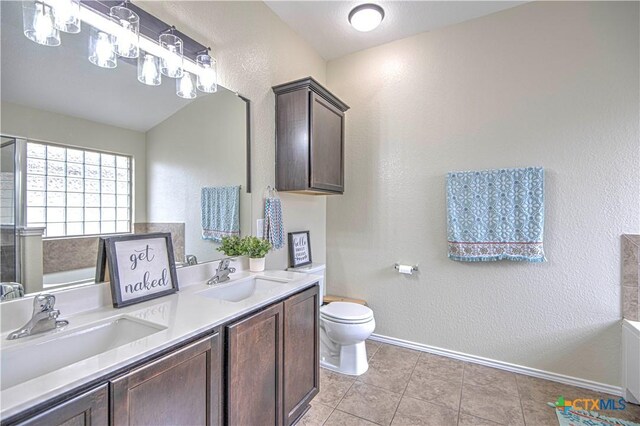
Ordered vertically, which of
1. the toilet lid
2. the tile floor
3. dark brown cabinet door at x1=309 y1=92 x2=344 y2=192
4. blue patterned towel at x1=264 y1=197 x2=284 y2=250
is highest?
dark brown cabinet door at x1=309 y1=92 x2=344 y2=192

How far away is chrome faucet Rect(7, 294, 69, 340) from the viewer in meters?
0.99

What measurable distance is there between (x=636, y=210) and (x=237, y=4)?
3.03m

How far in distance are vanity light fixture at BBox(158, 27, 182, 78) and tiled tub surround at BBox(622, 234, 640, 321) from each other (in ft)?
9.93

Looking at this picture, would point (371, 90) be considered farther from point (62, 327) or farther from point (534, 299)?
point (62, 327)

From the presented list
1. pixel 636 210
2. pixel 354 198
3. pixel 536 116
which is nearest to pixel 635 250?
pixel 636 210

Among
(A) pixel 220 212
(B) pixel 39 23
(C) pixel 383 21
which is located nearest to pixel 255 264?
(A) pixel 220 212

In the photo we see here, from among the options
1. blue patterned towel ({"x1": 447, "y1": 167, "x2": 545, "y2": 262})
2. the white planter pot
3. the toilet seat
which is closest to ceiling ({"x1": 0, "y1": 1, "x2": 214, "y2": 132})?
the white planter pot

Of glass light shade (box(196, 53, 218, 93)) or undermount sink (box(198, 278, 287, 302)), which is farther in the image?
glass light shade (box(196, 53, 218, 93))

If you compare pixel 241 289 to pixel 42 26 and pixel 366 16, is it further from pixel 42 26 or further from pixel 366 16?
pixel 366 16

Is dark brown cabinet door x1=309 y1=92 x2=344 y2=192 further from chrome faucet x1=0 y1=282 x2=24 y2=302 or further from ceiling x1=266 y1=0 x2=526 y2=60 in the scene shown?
chrome faucet x1=0 y1=282 x2=24 y2=302

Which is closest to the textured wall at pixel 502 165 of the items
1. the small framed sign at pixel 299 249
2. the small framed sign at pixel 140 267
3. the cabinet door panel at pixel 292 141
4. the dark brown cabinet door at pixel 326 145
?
the dark brown cabinet door at pixel 326 145

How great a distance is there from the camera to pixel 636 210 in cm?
194

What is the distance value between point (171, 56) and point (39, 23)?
21.3 inches

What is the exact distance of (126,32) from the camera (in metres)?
1.37
